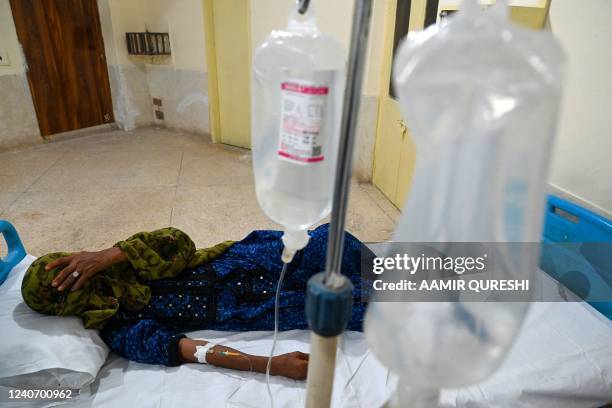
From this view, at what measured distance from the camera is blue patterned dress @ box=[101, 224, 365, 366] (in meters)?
1.19

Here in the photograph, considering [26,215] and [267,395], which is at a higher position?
[267,395]

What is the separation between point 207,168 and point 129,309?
210 centimetres

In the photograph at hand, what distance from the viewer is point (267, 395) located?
3.59 feet

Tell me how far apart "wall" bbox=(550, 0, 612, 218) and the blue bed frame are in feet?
0.29

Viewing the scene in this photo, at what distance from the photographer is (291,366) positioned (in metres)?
1.12

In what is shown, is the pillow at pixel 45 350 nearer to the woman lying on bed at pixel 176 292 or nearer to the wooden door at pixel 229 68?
the woman lying on bed at pixel 176 292

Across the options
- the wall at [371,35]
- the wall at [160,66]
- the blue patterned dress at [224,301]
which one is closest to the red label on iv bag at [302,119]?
the blue patterned dress at [224,301]

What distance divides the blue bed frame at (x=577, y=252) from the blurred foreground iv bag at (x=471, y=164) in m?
1.01

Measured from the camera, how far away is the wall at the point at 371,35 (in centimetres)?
250

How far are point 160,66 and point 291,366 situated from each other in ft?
12.8

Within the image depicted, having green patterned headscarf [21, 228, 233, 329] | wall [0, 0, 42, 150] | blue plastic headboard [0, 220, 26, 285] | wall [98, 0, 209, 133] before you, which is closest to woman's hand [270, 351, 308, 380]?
green patterned headscarf [21, 228, 233, 329]

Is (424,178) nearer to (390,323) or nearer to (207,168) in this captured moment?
(390,323)

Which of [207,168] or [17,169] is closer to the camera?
[17,169]

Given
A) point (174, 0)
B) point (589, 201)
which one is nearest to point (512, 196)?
point (589, 201)
